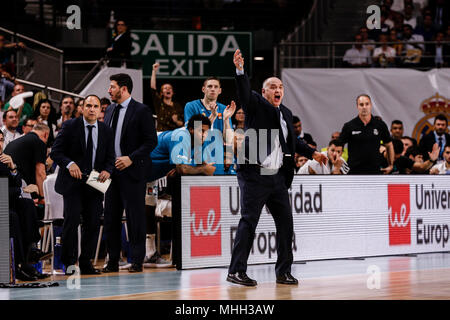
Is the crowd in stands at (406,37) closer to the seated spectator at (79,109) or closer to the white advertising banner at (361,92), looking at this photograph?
the white advertising banner at (361,92)

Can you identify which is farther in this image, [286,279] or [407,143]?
[407,143]

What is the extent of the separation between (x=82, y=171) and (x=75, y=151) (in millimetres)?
260

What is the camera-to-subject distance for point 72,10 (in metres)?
19.4

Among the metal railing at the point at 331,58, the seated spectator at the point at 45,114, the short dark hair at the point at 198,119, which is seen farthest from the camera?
the metal railing at the point at 331,58

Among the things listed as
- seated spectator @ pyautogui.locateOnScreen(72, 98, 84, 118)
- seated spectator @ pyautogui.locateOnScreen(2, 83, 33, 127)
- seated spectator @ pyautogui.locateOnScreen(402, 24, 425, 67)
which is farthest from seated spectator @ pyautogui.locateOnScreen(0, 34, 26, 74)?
seated spectator @ pyautogui.locateOnScreen(402, 24, 425, 67)

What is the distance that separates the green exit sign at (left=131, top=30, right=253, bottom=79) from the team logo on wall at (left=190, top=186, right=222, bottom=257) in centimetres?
652

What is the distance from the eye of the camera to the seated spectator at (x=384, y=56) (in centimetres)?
1742

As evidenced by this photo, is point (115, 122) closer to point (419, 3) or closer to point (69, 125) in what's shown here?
point (69, 125)

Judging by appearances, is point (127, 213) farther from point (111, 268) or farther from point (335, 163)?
point (335, 163)

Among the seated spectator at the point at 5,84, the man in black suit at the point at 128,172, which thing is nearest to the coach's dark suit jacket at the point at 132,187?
the man in black suit at the point at 128,172

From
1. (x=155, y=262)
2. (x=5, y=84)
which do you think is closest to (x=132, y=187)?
(x=155, y=262)

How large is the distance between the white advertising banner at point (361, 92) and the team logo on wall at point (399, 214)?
444cm

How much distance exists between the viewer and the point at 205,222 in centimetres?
999
